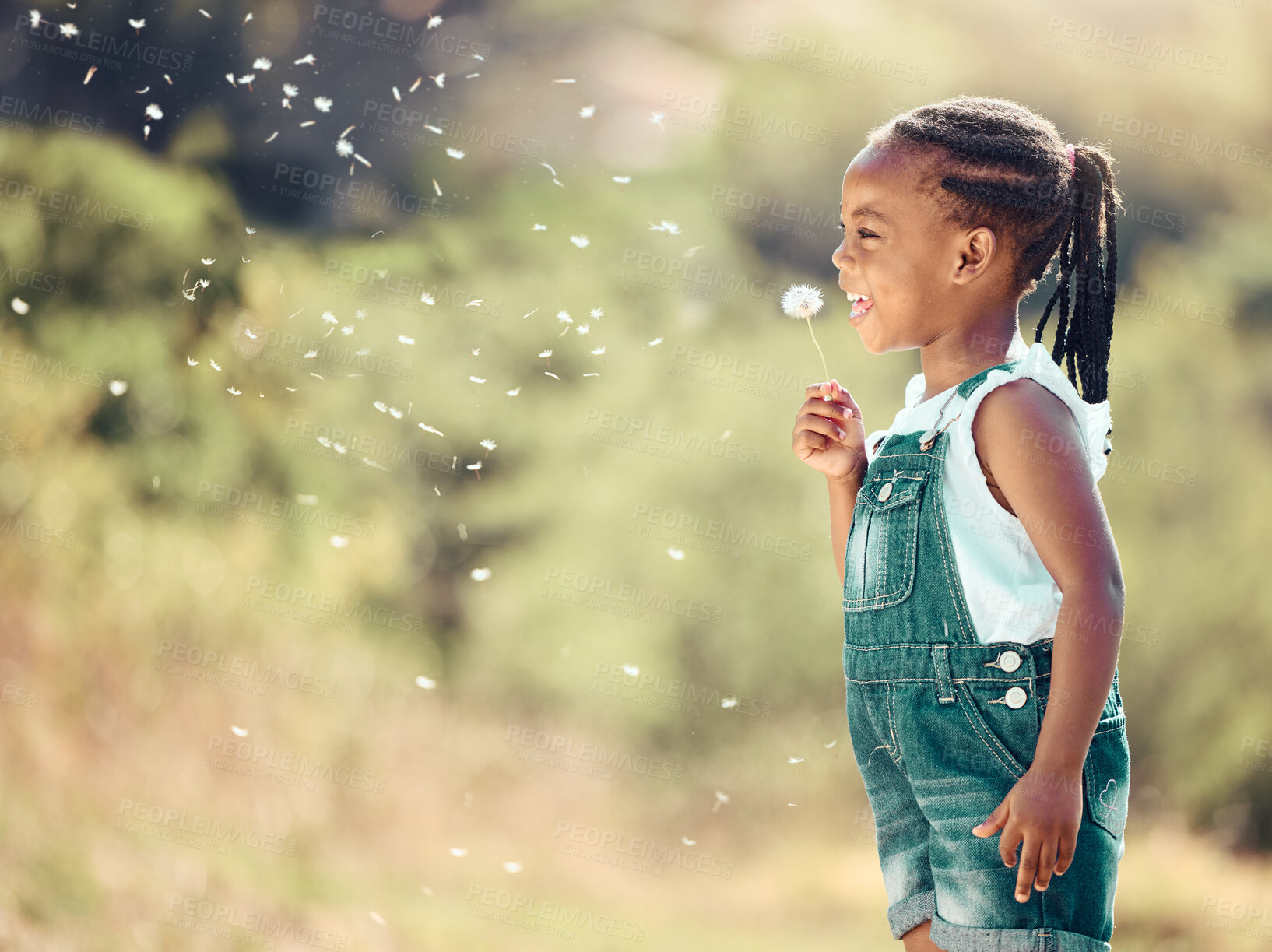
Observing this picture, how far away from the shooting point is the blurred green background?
2.66 metres

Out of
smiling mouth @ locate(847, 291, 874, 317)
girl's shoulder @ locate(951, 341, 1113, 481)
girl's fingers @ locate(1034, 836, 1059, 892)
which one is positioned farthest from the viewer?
smiling mouth @ locate(847, 291, 874, 317)

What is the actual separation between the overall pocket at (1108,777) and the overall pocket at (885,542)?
214mm

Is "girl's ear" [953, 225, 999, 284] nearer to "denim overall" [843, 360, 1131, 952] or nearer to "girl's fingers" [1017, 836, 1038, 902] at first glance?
"denim overall" [843, 360, 1131, 952]

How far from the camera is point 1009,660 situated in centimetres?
101

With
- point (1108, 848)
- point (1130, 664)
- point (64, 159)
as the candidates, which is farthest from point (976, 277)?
point (64, 159)

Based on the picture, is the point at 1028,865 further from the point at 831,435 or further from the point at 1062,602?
the point at 831,435

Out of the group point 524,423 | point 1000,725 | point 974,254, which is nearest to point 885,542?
point 1000,725

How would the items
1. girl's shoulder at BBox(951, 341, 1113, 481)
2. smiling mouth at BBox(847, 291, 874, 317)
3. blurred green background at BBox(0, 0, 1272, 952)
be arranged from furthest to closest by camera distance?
→ blurred green background at BBox(0, 0, 1272, 952)
smiling mouth at BBox(847, 291, 874, 317)
girl's shoulder at BBox(951, 341, 1113, 481)

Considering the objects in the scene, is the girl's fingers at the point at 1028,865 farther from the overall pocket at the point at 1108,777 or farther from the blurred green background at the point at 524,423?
the blurred green background at the point at 524,423

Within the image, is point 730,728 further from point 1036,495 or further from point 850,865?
point 1036,495

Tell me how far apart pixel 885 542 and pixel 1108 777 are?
0.95ft

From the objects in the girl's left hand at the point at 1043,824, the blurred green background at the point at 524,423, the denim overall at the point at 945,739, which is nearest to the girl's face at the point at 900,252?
the denim overall at the point at 945,739

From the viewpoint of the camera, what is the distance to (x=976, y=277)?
1150 millimetres

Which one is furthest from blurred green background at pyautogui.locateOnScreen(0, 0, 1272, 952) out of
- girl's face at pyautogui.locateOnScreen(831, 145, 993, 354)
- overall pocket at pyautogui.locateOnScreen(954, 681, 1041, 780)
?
overall pocket at pyautogui.locateOnScreen(954, 681, 1041, 780)
